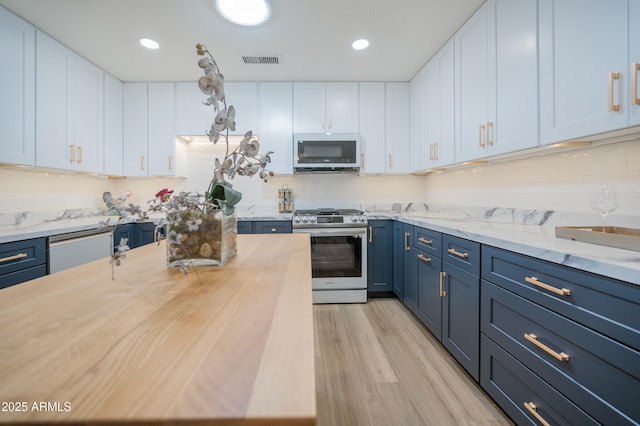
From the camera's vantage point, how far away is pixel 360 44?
8.11ft

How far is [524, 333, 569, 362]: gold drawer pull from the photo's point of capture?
1030mm

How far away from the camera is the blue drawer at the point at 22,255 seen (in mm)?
1680

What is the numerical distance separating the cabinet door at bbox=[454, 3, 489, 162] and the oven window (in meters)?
1.29

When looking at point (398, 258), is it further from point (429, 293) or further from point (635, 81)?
point (635, 81)

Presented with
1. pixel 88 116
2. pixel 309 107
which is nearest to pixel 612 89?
pixel 309 107

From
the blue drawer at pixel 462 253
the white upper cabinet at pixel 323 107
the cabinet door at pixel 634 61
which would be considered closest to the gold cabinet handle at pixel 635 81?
the cabinet door at pixel 634 61

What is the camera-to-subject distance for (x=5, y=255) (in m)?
1.68

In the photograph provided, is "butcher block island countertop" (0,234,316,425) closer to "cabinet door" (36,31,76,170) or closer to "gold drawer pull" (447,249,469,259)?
"gold drawer pull" (447,249,469,259)

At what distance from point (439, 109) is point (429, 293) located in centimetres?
170

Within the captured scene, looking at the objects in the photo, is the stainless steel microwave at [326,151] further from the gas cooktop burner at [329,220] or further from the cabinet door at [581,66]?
the cabinet door at [581,66]

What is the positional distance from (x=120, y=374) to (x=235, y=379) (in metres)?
0.16

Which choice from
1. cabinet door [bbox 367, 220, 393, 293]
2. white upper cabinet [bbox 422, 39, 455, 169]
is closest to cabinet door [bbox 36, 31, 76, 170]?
cabinet door [bbox 367, 220, 393, 293]

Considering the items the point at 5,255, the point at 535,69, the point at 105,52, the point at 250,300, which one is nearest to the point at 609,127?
the point at 535,69

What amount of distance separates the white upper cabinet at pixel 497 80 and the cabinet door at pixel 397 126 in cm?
94
